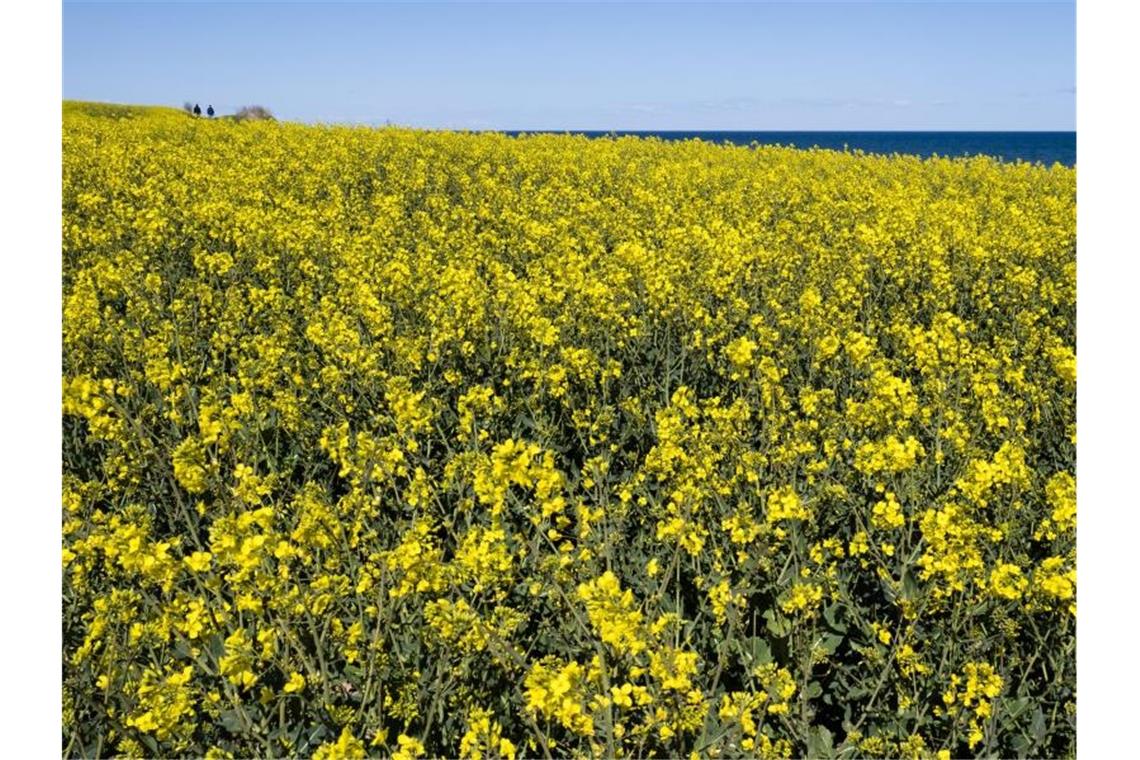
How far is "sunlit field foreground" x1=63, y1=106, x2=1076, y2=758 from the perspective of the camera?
102 inches

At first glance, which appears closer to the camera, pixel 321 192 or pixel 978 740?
pixel 978 740

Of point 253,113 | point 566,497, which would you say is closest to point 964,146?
point 253,113

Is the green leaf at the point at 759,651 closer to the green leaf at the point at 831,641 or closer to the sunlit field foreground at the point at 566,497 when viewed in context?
the sunlit field foreground at the point at 566,497

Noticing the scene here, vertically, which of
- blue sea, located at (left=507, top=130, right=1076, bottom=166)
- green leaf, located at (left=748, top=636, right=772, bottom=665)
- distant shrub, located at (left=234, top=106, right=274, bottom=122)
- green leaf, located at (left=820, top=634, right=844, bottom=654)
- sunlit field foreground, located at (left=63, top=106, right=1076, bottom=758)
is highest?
blue sea, located at (left=507, top=130, right=1076, bottom=166)

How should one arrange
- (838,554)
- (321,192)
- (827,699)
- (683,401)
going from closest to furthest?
(827,699) → (838,554) → (683,401) → (321,192)

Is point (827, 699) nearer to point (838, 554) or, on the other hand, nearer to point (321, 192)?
point (838, 554)

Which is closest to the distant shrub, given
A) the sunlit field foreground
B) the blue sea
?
the blue sea

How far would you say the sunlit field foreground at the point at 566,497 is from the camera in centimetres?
258

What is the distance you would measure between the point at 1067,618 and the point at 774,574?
93 centimetres

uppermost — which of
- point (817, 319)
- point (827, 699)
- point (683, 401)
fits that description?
point (817, 319)

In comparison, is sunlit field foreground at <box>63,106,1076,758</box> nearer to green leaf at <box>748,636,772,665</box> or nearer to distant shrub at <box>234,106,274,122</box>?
green leaf at <box>748,636,772,665</box>

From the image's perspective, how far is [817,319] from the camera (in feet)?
18.1

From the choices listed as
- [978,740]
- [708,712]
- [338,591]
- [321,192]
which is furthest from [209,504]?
[321,192]

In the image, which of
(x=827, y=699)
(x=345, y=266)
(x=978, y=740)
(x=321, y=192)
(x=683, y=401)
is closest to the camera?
(x=978, y=740)
